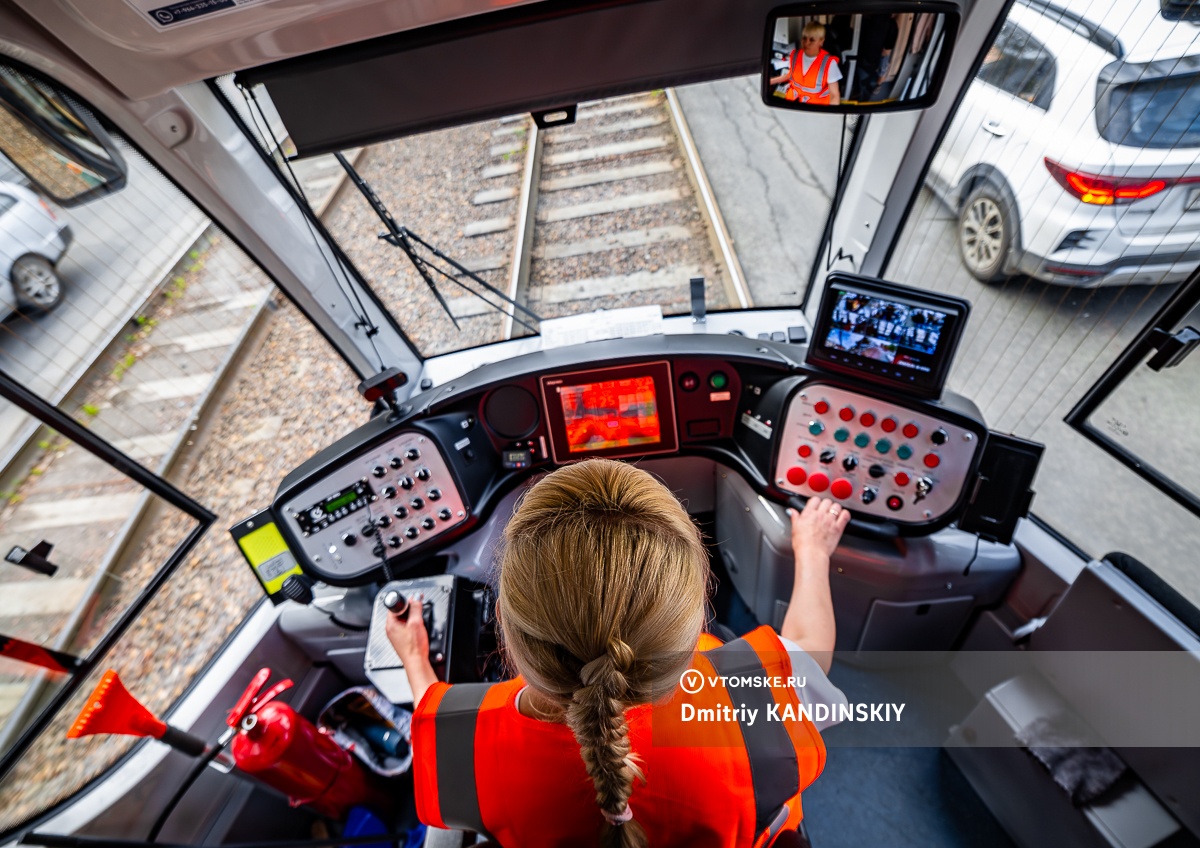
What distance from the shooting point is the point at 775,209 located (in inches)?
83.7

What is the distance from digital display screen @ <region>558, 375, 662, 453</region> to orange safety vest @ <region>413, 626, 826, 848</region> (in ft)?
2.93

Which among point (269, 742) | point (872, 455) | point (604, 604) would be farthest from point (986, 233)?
point (269, 742)

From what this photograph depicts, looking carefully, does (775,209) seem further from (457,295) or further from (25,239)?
(25,239)

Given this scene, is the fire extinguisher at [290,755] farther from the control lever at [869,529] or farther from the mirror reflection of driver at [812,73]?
the mirror reflection of driver at [812,73]

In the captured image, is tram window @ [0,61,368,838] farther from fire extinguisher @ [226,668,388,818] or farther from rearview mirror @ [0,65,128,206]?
fire extinguisher @ [226,668,388,818]

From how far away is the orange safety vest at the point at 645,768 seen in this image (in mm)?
886

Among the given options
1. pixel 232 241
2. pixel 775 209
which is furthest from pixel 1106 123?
pixel 232 241

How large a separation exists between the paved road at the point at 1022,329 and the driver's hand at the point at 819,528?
0.61 meters

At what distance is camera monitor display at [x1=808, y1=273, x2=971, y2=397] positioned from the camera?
1417mm

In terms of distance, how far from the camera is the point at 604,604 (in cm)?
72

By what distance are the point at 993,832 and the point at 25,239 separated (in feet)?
9.97

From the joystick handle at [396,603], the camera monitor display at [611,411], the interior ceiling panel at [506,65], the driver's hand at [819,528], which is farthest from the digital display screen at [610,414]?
the interior ceiling panel at [506,65]

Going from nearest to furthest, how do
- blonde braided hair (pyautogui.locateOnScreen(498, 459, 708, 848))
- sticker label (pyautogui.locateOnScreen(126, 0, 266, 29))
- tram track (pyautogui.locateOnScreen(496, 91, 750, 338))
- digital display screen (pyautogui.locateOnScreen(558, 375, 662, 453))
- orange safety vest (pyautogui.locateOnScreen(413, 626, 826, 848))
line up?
blonde braided hair (pyautogui.locateOnScreen(498, 459, 708, 848))
orange safety vest (pyautogui.locateOnScreen(413, 626, 826, 848))
sticker label (pyautogui.locateOnScreen(126, 0, 266, 29))
digital display screen (pyautogui.locateOnScreen(558, 375, 662, 453))
tram track (pyautogui.locateOnScreen(496, 91, 750, 338))

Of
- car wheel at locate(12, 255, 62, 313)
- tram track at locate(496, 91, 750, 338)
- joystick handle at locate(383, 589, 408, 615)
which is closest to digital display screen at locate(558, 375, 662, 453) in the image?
tram track at locate(496, 91, 750, 338)
